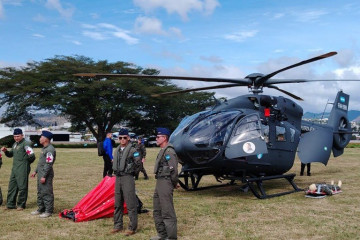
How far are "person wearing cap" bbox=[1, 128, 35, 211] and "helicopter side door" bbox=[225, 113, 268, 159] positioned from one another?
14.1 ft

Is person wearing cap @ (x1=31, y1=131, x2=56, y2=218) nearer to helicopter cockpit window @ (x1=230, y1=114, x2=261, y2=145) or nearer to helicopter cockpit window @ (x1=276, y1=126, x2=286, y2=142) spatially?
helicopter cockpit window @ (x1=230, y1=114, x2=261, y2=145)

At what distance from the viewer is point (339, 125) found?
13.8m

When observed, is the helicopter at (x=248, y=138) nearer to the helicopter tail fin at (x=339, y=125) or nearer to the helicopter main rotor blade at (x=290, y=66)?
the helicopter main rotor blade at (x=290, y=66)

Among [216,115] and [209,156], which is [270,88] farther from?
[209,156]

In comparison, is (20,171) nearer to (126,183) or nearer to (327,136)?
(126,183)

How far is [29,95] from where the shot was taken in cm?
4397

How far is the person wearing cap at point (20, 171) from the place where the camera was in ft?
26.1

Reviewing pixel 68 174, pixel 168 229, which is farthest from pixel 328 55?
pixel 68 174

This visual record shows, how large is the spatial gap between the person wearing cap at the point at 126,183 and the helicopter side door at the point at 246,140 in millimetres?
3098

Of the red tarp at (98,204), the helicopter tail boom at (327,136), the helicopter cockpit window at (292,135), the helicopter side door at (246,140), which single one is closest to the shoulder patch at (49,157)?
the red tarp at (98,204)

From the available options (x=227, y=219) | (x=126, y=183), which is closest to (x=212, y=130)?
(x=227, y=219)

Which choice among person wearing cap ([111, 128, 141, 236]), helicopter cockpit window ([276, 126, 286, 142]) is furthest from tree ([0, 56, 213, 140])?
person wearing cap ([111, 128, 141, 236])

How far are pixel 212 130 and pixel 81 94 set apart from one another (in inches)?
1488

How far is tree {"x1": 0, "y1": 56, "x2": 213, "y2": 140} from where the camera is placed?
4347 centimetres
